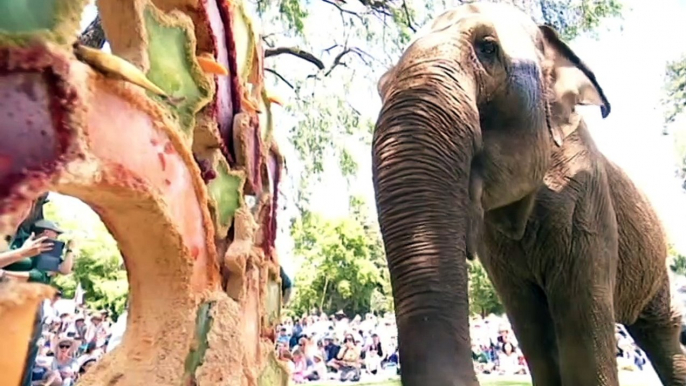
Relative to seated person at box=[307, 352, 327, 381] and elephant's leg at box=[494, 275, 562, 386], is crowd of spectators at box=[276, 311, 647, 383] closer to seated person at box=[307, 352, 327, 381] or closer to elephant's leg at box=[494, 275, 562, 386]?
seated person at box=[307, 352, 327, 381]

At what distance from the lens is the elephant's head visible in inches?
114

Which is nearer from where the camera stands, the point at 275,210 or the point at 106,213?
the point at 106,213

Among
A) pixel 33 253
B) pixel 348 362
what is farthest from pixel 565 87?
pixel 348 362

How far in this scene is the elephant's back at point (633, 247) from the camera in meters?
5.32

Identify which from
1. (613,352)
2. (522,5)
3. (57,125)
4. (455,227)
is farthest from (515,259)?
(522,5)

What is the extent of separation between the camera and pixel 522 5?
368 inches

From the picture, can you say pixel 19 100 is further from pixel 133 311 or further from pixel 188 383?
pixel 188 383

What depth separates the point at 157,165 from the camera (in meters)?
2.06

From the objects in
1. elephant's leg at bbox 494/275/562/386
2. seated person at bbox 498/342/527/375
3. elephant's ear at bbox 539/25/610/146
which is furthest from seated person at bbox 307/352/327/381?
elephant's ear at bbox 539/25/610/146

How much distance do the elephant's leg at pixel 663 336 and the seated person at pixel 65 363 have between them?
18.5 feet

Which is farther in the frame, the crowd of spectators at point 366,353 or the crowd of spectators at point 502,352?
the crowd of spectators at point 502,352

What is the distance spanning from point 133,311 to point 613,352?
3.11 meters

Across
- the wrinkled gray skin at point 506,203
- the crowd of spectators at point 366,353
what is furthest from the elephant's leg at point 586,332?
the crowd of spectators at point 366,353

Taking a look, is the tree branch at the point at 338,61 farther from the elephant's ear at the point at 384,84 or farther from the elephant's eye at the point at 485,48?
the elephant's eye at the point at 485,48
